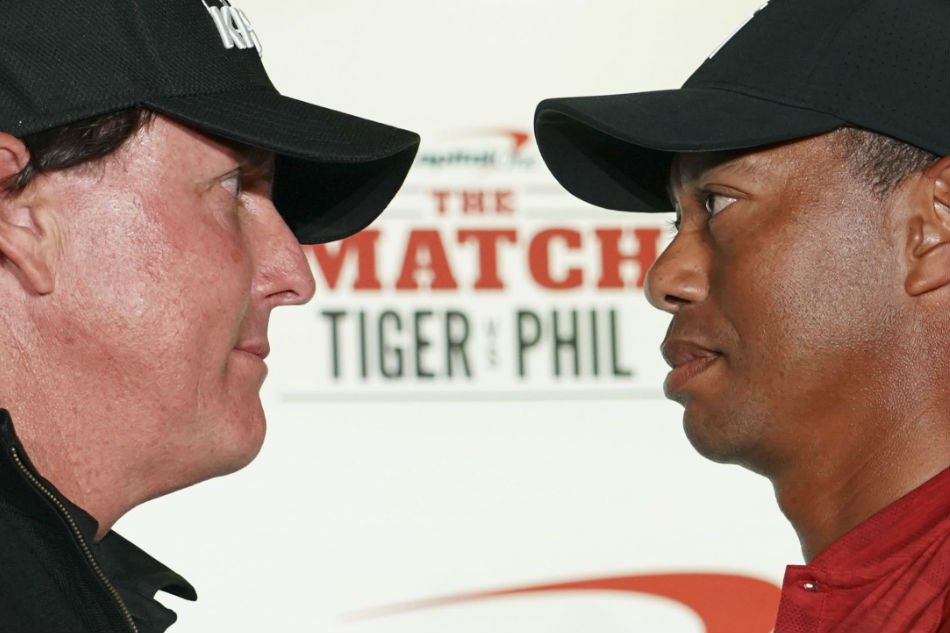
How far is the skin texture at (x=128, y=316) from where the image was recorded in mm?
1125

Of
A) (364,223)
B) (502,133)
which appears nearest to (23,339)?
(364,223)

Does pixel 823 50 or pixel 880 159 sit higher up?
pixel 823 50

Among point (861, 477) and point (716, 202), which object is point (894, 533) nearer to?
point (861, 477)

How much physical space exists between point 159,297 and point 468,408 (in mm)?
1528

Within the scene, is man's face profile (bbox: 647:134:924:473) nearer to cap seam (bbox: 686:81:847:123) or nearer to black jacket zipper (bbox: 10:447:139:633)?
cap seam (bbox: 686:81:847:123)

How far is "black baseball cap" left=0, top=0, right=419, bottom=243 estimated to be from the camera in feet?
3.51

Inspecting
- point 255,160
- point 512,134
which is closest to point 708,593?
point 512,134

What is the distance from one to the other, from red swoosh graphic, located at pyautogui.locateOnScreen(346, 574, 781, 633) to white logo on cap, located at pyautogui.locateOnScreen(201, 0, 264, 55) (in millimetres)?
1599

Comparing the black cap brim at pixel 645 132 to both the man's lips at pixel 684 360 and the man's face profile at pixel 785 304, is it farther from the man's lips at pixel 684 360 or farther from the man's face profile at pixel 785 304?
the man's lips at pixel 684 360

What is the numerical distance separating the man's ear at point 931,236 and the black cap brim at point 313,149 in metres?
0.46

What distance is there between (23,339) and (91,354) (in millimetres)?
55

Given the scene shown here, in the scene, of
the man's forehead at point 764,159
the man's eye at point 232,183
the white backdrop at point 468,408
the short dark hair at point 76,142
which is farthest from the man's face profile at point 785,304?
the white backdrop at point 468,408

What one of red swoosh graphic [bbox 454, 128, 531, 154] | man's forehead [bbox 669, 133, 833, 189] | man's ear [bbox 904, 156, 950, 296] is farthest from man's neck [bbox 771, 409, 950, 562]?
red swoosh graphic [bbox 454, 128, 531, 154]

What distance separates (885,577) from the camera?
3.90 feet
